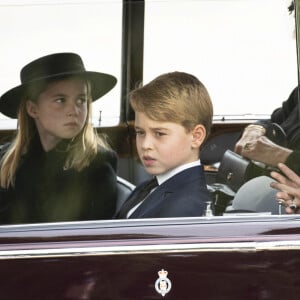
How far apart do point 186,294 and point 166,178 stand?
0.47 metres

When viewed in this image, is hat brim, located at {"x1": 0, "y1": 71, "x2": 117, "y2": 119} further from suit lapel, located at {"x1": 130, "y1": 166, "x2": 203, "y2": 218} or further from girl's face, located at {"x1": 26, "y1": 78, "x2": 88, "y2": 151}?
suit lapel, located at {"x1": 130, "y1": 166, "x2": 203, "y2": 218}

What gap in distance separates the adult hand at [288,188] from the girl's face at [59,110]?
26.4 inches

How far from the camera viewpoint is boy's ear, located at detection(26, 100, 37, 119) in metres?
3.94

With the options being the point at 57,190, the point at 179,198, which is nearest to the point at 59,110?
the point at 57,190

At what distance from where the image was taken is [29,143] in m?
Result: 3.97

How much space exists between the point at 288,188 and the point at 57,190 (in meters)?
0.75

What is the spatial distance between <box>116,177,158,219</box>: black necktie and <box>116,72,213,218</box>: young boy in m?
0.02

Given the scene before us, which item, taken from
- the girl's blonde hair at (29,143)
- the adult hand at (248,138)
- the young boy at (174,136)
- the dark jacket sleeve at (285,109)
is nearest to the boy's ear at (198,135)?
the young boy at (174,136)

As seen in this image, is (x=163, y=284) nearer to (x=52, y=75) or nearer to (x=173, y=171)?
(x=173, y=171)

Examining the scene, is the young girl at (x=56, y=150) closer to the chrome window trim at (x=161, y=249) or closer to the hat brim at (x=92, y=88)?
the hat brim at (x=92, y=88)

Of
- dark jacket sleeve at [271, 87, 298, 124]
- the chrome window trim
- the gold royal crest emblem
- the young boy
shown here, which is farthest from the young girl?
dark jacket sleeve at [271, 87, 298, 124]

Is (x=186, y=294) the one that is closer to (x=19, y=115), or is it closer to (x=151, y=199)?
(x=151, y=199)

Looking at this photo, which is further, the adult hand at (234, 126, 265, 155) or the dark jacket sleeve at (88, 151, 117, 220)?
the dark jacket sleeve at (88, 151, 117, 220)

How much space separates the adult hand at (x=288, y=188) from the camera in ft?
12.3
